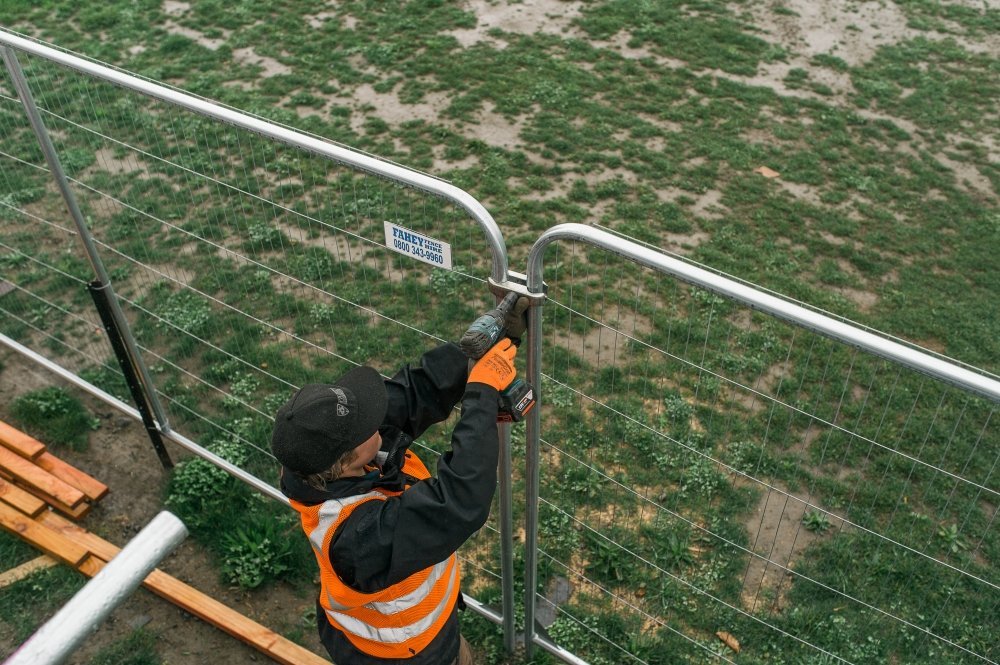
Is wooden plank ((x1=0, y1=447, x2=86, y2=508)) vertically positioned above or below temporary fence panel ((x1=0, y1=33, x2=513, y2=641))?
below

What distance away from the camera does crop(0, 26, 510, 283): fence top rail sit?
2672mm

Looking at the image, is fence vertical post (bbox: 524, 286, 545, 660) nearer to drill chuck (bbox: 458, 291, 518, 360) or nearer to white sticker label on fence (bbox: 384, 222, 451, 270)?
drill chuck (bbox: 458, 291, 518, 360)

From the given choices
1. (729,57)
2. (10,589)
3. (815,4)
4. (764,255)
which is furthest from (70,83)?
(815,4)

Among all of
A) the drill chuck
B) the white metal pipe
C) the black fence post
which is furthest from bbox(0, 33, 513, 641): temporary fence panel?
the white metal pipe

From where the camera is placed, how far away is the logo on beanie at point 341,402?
249 cm

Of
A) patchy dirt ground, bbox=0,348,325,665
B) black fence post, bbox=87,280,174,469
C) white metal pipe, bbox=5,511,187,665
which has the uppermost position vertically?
white metal pipe, bbox=5,511,187,665

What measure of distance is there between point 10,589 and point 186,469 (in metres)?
1.00

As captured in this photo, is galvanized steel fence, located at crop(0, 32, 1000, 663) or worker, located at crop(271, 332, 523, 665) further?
galvanized steel fence, located at crop(0, 32, 1000, 663)

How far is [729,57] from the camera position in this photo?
8.91 metres

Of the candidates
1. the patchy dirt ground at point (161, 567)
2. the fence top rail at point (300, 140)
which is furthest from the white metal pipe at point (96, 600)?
the patchy dirt ground at point (161, 567)

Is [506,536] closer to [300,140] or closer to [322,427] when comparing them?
[322,427]

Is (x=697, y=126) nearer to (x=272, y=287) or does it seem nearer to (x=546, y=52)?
(x=546, y=52)

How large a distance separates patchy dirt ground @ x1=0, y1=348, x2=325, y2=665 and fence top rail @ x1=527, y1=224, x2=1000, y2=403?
8.04 ft

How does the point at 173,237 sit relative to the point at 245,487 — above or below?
above
